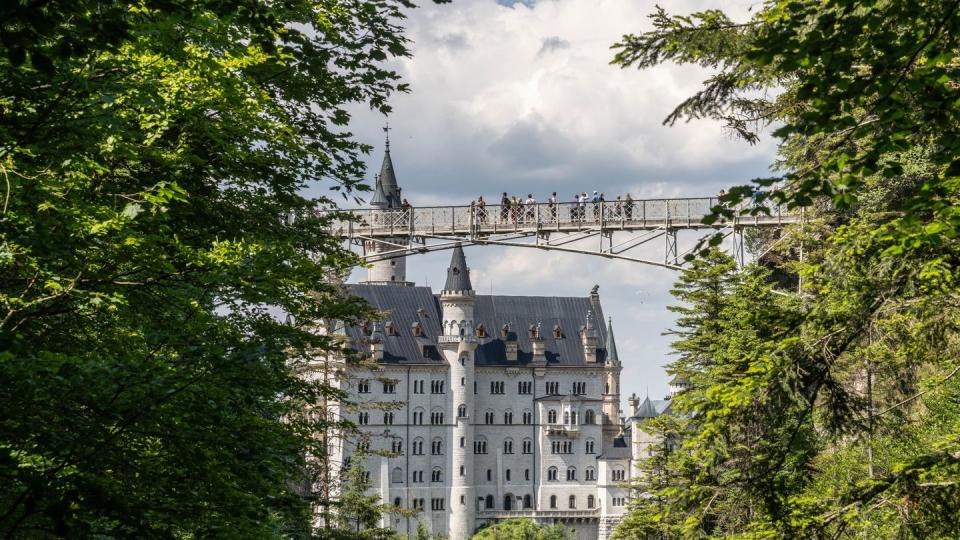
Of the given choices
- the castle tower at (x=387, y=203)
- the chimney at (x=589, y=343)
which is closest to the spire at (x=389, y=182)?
the castle tower at (x=387, y=203)

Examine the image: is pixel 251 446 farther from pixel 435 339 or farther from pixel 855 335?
pixel 435 339

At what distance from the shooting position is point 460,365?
106438 mm

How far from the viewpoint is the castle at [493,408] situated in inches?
4102

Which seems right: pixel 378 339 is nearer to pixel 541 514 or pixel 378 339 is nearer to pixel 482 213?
pixel 541 514

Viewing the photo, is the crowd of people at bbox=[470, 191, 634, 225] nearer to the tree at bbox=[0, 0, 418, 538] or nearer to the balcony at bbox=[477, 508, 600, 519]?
the tree at bbox=[0, 0, 418, 538]

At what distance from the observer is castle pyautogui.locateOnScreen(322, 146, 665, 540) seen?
104 metres

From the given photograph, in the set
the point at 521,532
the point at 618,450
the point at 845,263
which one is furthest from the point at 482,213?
the point at 618,450

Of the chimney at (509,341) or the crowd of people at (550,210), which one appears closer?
the crowd of people at (550,210)

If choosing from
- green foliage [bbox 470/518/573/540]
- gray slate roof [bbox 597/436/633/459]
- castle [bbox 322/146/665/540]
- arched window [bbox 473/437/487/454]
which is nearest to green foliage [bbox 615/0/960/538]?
green foliage [bbox 470/518/573/540]

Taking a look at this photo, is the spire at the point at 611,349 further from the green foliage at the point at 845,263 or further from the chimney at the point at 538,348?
the green foliage at the point at 845,263

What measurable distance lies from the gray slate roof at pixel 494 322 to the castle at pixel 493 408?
0.10 meters

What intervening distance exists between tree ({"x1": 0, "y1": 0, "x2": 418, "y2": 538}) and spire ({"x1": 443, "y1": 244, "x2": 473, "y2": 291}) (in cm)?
9040

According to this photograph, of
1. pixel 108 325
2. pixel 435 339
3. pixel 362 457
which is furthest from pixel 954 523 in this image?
pixel 435 339

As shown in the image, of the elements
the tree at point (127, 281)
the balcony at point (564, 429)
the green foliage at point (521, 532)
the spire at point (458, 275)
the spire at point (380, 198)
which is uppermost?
the spire at point (380, 198)
